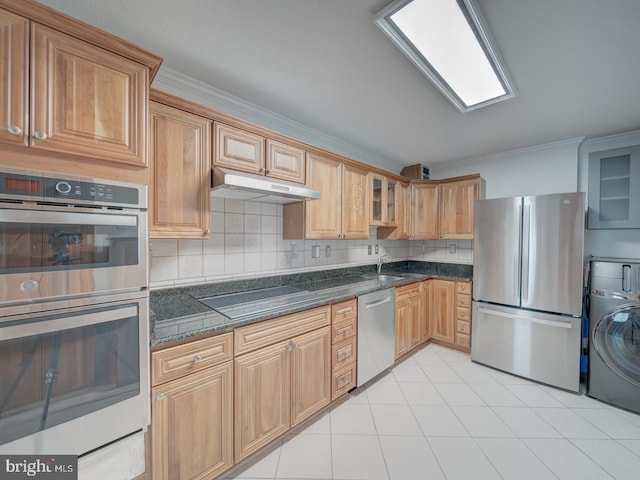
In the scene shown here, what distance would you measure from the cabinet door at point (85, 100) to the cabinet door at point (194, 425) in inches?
41.5

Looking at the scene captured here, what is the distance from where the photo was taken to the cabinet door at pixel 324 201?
85.2 inches

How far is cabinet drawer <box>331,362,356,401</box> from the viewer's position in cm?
198

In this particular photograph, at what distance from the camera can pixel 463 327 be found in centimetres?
301

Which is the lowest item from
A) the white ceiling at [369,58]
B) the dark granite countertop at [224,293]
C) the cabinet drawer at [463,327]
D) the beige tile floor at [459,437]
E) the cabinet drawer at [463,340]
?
the beige tile floor at [459,437]

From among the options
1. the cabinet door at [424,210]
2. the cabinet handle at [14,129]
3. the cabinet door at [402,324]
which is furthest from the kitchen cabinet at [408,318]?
the cabinet handle at [14,129]

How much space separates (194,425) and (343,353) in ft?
3.69

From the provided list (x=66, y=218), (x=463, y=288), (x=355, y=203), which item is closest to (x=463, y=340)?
(x=463, y=288)

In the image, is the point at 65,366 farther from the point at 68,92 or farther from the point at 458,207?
the point at 458,207

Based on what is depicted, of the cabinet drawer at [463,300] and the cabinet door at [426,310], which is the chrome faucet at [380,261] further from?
the cabinet drawer at [463,300]

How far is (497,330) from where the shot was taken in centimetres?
264

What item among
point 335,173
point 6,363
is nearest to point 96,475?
point 6,363

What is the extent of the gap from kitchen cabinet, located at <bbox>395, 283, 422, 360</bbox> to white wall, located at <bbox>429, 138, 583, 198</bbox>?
1.68 m

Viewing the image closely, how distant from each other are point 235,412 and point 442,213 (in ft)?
10.2

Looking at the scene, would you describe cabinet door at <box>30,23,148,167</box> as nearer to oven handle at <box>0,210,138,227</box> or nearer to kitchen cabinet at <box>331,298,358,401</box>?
oven handle at <box>0,210,138,227</box>
